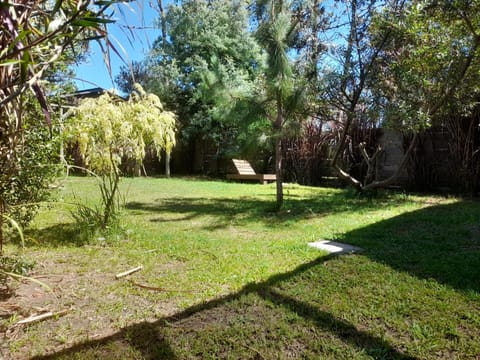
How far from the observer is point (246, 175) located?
479 inches

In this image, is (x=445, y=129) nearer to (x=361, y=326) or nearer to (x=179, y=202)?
(x=179, y=202)

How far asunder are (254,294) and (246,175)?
9822 millimetres

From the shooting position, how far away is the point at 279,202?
600 centimetres

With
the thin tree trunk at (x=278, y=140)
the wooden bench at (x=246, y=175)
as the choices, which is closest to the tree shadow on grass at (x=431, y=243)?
the thin tree trunk at (x=278, y=140)

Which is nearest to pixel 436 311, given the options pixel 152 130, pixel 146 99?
pixel 152 130

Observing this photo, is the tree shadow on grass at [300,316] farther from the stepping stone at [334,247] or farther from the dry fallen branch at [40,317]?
the dry fallen branch at [40,317]

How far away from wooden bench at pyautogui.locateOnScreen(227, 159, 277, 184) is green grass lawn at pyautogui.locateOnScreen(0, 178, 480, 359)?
24.2 ft

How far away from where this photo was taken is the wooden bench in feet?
39.1

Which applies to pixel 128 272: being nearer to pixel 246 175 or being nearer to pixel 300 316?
pixel 300 316

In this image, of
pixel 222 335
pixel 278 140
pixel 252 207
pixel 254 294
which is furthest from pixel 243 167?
pixel 222 335

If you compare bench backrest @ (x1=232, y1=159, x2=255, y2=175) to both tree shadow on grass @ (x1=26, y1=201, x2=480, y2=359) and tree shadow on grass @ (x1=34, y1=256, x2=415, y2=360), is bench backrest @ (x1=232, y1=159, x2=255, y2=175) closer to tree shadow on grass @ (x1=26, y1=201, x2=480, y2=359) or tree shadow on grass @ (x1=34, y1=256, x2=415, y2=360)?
tree shadow on grass @ (x1=26, y1=201, x2=480, y2=359)

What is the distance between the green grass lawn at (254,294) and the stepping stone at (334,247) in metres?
0.13

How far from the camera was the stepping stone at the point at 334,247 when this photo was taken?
10.8 feet

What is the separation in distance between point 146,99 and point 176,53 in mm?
12969
